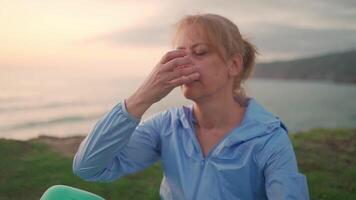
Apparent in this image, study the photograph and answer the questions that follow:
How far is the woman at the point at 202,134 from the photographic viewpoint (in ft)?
9.22

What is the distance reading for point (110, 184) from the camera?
6898mm

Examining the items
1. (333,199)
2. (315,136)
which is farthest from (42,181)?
(315,136)

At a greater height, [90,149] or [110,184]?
[90,149]

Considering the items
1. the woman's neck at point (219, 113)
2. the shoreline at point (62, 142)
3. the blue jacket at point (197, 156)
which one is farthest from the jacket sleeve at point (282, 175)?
the shoreline at point (62, 142)

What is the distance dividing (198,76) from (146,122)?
619mm

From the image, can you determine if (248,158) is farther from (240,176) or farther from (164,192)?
(164,192)

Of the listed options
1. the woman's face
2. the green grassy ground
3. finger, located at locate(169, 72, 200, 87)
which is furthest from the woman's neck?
the green grassy ground

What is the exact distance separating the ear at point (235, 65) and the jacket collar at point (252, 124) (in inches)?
9.2

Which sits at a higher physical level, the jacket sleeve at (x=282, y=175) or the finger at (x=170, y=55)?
the finger at (x=170, y=55)

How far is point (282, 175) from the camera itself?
2.81m

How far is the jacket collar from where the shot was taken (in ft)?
9.84

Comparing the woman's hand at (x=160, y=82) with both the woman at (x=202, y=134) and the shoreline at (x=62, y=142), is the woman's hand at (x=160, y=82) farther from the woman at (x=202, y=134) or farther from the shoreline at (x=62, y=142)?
the shoreline at (x=62, y=142)

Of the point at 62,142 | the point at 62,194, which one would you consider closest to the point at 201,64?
the point at 62,194

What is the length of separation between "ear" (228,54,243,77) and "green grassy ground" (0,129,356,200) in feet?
12.3
